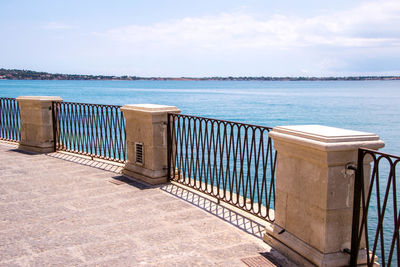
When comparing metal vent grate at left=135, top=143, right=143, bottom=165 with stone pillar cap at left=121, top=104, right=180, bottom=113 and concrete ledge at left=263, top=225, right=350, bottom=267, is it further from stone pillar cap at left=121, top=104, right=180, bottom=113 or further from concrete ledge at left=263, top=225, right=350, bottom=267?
concrete ledge at left=263, top=225, right=350, bottom=267

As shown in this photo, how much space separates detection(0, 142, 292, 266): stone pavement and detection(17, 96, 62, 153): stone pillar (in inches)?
101

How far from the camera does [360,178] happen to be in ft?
12.3

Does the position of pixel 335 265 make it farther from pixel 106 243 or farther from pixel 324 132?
pixel 106 243

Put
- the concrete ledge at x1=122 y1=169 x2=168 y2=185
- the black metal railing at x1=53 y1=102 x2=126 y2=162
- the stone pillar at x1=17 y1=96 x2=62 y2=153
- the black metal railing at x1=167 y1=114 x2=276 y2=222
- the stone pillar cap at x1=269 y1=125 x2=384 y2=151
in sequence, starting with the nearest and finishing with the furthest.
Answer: the stone pillar cap at x1=269 y1=125 x2=384 y2=151 → the black metal railing at x1=167 y1=114 x2=276 y2=222 → the concrete ledge at x1=122 y1=169 x2=168 y2=185 → the black metal railing at x1=53 y1=102 x2=126 y2=162 → the stone pillar at x1=17 y1=96 x2=62 y2=153

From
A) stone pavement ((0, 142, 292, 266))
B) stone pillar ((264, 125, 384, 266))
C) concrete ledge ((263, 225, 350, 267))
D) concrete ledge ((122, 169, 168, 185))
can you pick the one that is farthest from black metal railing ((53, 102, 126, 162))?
stone pillar ((264, 125, 384, 266))

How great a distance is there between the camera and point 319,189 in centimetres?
384

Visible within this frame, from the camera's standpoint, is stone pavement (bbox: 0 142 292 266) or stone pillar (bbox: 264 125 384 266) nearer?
stone pillar (bbox: 264 125 384 266)

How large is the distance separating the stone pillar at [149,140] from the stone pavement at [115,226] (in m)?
0.29

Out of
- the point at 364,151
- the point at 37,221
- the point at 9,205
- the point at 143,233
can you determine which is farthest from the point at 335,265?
the point at 9,205

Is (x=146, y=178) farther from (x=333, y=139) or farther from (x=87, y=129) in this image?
(x=333, y=139)

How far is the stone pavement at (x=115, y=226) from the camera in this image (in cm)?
433

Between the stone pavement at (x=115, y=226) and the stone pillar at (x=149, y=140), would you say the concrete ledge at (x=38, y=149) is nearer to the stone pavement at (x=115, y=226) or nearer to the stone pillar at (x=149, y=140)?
the stone pavement at (x=115, y=226)

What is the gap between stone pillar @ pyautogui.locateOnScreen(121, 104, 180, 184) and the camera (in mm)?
7246

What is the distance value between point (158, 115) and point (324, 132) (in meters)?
3.91
